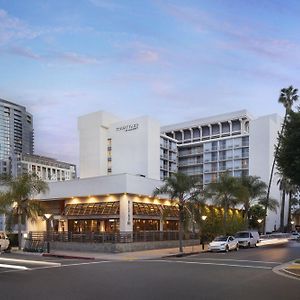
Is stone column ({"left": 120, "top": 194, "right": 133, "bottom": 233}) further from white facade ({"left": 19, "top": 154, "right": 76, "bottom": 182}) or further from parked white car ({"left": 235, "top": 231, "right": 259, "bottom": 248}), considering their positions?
white facade ({"left": 19, "top": 154, "right": 76, "bottom": 182})

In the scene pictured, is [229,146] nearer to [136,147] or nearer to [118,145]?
[136,147]

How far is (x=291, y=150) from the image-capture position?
21.0 m

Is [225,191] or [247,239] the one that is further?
[225,191]

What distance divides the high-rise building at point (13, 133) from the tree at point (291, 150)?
88.6 metres

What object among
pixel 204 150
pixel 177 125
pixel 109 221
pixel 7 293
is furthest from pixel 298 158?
pixel 177 125

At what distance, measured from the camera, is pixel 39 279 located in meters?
17.9

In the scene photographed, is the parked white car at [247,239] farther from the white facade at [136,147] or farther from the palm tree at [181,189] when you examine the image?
the white facade at [136,147]

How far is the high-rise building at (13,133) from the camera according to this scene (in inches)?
4280

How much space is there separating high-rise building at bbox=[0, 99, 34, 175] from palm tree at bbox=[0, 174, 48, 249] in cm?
6490

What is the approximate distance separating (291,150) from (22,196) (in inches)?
1022

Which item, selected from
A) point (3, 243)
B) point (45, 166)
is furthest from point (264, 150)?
point (3, 243)

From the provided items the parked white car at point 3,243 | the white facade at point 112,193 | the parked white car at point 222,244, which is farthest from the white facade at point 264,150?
the parked white car at point 3,243

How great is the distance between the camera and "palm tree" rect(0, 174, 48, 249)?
39375mm

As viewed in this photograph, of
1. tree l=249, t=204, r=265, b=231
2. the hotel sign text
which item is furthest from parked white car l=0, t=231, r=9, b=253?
the hotel sign text
